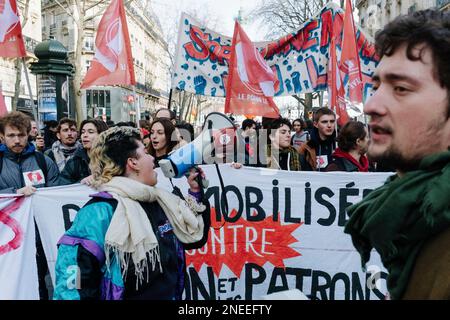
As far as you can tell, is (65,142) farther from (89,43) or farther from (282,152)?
(89,43)

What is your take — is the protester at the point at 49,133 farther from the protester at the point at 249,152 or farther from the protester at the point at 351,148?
the protester at the point at 351,148

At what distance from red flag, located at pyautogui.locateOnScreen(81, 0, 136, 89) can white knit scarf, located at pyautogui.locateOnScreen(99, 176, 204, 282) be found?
395cm

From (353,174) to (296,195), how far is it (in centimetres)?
57

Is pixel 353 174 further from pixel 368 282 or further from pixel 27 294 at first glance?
pixel 27 294

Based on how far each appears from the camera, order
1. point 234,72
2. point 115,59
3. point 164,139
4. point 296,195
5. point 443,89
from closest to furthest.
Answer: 1. point 443,89
2. point 296,195
3. point 164,139
4. point 234,72
5. point 115,59

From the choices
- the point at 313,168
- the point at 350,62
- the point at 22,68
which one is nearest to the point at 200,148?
the point at 313,168

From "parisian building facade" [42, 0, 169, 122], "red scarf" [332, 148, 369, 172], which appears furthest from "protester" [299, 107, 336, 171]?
"parisian building facade" [42, 0, 169, 122]

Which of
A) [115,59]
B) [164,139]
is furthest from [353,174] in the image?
[115,59]

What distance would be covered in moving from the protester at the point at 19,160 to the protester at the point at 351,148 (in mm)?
2914

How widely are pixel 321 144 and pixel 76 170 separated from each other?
2.92m

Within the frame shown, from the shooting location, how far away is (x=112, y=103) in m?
46.4

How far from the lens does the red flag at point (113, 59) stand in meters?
6.23

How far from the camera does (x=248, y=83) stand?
223 inches

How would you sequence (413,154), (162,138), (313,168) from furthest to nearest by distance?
(313,168) → (162,138) → (413,154)
